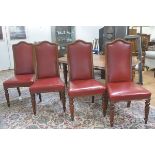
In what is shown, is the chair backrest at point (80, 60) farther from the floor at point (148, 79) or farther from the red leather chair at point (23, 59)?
the floor at point (148, 79)

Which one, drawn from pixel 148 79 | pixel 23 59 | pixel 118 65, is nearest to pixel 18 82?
pixel 23 59

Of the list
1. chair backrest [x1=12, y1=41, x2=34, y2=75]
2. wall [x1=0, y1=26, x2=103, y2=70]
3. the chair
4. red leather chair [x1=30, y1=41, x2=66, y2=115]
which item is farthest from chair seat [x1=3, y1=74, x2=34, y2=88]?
wall [x1=0, y1=26, x2=103, y2=70]

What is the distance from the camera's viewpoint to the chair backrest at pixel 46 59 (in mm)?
2615

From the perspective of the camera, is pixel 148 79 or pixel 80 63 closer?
pixel 80 63

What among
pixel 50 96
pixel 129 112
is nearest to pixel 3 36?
pixel 50 96

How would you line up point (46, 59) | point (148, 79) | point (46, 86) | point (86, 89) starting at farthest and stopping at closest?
1. point (148, 79)
2. point (46, 59)
3. point (46, 86)
4. point (86, 89)

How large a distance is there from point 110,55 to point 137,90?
54 centimetres

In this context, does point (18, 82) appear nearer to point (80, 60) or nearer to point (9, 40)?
point (80, 60)

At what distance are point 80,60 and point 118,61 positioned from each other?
51 centimetres

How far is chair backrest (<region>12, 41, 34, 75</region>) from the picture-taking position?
9.57ft

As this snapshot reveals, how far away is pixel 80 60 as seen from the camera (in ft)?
8.27

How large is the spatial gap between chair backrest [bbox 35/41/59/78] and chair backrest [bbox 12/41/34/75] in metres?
0.39

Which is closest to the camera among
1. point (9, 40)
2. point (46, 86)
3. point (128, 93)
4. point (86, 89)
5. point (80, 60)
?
point (128, 93)
